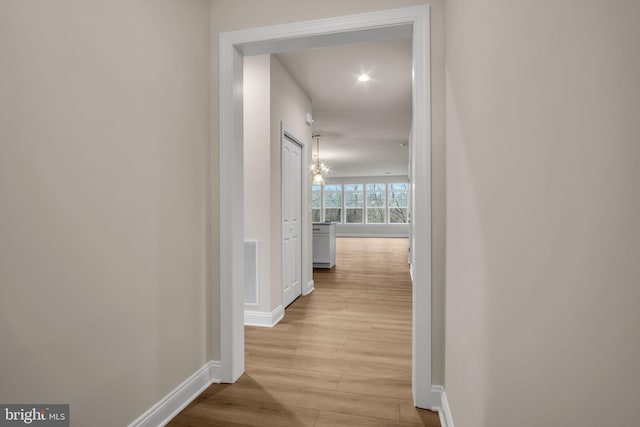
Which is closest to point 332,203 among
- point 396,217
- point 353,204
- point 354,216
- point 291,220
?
point 353,204

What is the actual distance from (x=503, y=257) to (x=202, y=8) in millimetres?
2302

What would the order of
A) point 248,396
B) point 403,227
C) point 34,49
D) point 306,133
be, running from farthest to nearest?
point 403,227
point 306,133
point 248,396
point 34,49

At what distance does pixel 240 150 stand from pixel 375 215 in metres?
12.7

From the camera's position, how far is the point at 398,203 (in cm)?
1447

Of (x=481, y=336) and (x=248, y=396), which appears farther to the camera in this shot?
(x=248, y=396)

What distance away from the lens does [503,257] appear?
884mm

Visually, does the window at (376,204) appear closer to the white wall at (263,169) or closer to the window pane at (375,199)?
the window pane at (375,199)

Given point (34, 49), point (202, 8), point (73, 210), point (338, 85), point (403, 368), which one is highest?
point (338, 85)

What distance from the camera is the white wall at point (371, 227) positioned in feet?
47.0

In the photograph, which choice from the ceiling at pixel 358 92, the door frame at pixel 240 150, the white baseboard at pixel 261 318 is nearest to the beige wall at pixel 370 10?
the door frame at pixel 240 150

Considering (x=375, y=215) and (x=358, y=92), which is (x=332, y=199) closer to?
(x=375, y=215)

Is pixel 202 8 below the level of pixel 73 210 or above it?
above

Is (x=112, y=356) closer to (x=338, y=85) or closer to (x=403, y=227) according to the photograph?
(x=338, y=85)

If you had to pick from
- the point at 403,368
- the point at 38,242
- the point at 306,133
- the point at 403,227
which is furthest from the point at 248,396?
the point at 403,227
